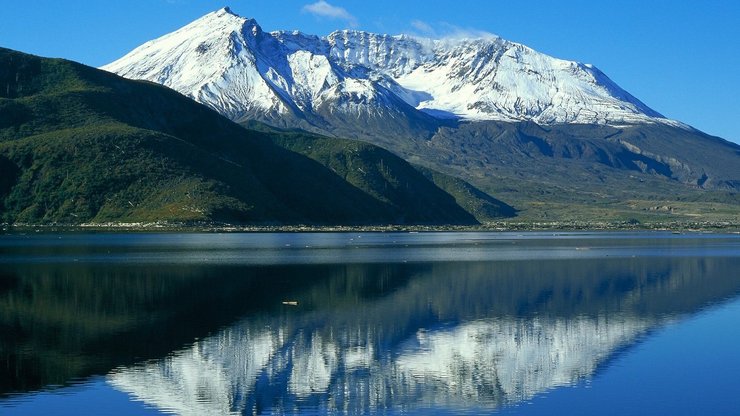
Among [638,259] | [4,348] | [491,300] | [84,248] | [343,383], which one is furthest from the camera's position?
[84,248]

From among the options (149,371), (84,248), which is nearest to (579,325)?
(149,371)

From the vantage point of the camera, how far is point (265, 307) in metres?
67.0

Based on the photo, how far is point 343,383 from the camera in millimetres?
41812

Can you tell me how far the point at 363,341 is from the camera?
52969 mm

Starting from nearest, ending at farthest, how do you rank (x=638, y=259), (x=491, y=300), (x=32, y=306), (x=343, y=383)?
(x=343, y=383) < (x=32, y=306) < (x=491, y=300) < (x=638, y=259)

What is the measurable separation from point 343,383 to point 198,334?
1476cm

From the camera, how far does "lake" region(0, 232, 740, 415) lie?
3841 centimetres

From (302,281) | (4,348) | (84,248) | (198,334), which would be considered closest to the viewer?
(4,348)

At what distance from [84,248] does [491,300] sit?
81.6 metres

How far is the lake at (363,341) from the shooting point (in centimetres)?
3841

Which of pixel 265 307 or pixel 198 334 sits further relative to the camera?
pixel 265 307

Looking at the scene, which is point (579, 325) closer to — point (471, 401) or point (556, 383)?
point (556, 383)

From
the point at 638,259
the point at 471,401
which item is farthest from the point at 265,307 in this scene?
the point at 638,259

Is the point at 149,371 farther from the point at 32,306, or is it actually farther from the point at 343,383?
the point at 32,306
